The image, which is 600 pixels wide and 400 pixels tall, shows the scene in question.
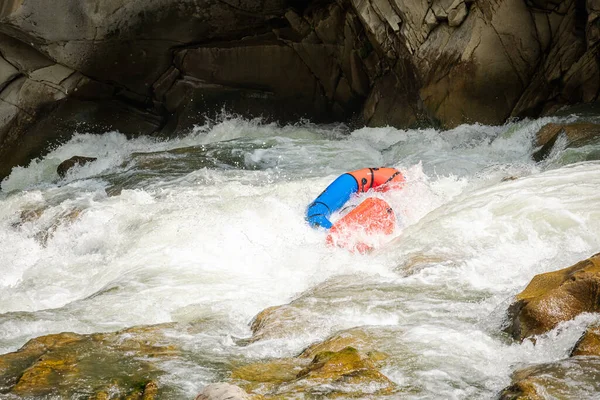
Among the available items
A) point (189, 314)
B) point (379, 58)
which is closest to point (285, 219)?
point (189, 314)

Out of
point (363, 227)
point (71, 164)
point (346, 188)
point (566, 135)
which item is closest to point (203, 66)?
point (71, 164)

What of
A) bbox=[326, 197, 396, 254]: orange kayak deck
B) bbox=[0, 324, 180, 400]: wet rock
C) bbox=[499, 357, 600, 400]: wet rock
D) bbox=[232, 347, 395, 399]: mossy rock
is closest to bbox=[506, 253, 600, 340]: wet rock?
bbox=[499, 357, 600, 400]: wet rock

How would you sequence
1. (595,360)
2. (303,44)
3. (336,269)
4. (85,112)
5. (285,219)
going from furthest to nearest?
(85,112) → (303,44) → (285,219) → (336,269) → (595,360)

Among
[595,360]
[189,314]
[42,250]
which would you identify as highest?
[595,360]

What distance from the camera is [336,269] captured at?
5.82 meters

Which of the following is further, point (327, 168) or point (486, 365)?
point (327, 168)

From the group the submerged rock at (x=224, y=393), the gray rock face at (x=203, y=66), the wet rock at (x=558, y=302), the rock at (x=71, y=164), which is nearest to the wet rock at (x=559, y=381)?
the wet rock at (x=558, y=302)

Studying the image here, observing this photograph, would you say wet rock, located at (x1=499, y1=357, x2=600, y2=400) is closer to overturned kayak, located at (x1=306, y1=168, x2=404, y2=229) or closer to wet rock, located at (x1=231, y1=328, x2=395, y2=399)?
wet rock, located at (x1=231, y1=328, x2=395, y2=399)

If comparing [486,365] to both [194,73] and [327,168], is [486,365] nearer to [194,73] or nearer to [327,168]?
[327,168]

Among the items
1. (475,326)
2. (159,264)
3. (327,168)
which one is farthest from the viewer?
(327,168)

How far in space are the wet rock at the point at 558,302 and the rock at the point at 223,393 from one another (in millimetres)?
1529

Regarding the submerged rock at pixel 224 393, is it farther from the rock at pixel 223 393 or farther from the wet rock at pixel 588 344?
the wet rock at pixel 588 344

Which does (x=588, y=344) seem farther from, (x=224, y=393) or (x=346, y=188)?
(x=346, y=188)

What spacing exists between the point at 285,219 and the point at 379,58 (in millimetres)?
5308
